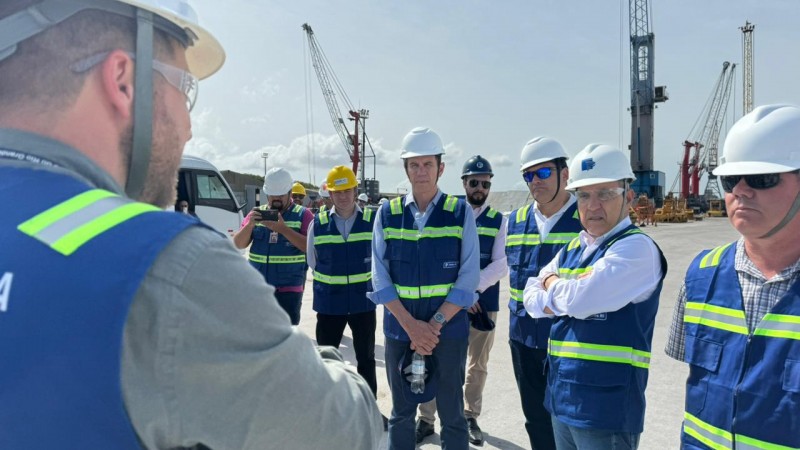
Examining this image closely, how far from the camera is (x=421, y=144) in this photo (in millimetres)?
3293

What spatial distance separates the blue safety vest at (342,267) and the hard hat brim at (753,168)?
2.77 metres

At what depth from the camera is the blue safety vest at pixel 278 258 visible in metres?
4.50

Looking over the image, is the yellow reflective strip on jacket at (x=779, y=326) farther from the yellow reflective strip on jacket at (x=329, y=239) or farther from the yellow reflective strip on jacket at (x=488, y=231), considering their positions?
the yellow reflective strip on jacket at (x=329, y=239)

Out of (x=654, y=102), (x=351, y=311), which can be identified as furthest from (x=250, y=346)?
(x=654, y=102)

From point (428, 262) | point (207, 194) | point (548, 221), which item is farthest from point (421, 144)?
point (207, 194)

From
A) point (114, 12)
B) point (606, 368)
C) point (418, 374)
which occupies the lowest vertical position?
point (418, 374)

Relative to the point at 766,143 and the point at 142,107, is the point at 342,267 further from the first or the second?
the point at 142,107

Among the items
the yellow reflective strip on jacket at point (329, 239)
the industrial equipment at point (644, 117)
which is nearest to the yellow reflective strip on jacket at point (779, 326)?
the yellow reflective strip on jacket at point (329, 239)

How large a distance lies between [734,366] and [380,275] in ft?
6.41

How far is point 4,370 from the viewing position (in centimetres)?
59

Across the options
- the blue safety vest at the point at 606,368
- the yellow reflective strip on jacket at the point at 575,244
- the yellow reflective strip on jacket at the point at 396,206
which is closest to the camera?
the blue safety vest at the point at 606,368

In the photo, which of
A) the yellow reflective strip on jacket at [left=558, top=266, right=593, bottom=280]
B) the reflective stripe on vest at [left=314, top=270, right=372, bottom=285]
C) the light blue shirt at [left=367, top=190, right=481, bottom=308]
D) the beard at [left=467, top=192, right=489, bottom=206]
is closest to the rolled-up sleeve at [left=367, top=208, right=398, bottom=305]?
the light blue shirt at [left=367, top=190, right=481, bottom=308]

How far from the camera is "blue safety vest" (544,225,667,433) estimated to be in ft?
6.78

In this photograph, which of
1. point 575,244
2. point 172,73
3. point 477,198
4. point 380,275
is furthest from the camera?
point 477,198
